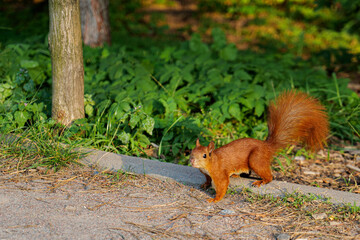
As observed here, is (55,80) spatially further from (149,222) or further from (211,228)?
(211,228)

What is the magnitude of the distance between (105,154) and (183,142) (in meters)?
0.87

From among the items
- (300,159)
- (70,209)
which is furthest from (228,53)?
(70,209)

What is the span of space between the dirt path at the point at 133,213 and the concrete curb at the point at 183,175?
13cm

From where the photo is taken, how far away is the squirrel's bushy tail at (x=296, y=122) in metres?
3.58

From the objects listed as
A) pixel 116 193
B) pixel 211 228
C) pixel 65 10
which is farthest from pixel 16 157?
pixel 211 228

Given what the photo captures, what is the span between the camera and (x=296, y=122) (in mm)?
3619

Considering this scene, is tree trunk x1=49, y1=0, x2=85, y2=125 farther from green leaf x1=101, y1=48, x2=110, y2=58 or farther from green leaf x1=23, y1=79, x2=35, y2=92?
green leaf x1=101, y1=48, x2=110, y2=58

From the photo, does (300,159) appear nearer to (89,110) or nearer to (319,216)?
(319,216)

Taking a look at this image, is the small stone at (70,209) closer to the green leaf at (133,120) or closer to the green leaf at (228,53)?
the green leaf at (133,120)

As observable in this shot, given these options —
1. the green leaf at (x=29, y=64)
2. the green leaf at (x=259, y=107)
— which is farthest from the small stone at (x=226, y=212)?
the green leaf at (x=29, y=64)

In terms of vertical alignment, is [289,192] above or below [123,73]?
below

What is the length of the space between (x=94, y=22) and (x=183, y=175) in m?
3.83

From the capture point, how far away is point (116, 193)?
125 inches

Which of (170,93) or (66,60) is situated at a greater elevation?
(66,60)
